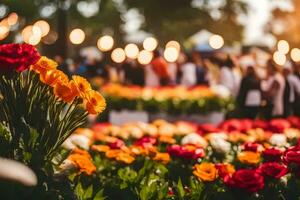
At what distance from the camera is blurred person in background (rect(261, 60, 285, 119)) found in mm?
12539

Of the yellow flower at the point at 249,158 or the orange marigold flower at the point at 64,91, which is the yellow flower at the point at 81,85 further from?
the yellow flower at the point at 249,158

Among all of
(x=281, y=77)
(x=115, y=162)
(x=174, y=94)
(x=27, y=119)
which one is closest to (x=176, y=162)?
(x=115, y=162)

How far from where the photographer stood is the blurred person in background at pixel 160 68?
16797 millimetres

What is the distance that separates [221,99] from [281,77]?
81.4 inches

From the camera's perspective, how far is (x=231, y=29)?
2142 inches

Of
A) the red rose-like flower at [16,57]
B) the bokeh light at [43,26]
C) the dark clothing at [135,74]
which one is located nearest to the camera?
the red rose-like flower at [16,57]

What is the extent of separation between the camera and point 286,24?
78625 mm

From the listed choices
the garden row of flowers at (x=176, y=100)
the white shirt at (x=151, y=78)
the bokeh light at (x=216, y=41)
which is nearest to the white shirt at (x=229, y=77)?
the garden row of flowers at (x=176, y=100)

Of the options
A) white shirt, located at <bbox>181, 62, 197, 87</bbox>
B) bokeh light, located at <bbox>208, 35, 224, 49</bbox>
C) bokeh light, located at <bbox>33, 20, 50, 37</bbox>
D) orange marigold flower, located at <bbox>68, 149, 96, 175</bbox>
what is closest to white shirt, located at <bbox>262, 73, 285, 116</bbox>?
white shirt, located at <bbox>181, 62, 197, 87</bbox>

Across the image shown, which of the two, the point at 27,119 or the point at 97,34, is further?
the point at 97,34

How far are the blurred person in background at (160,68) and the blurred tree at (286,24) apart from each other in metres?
55.9

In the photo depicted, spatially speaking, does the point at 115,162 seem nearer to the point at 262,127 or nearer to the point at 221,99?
the point at 262,127

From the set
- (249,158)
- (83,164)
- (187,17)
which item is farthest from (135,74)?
(187,17)

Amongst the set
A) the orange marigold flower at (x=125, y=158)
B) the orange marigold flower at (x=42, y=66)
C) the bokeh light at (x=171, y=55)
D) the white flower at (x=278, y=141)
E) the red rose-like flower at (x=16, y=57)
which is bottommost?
the bokeh light at (x=171, y=55)
